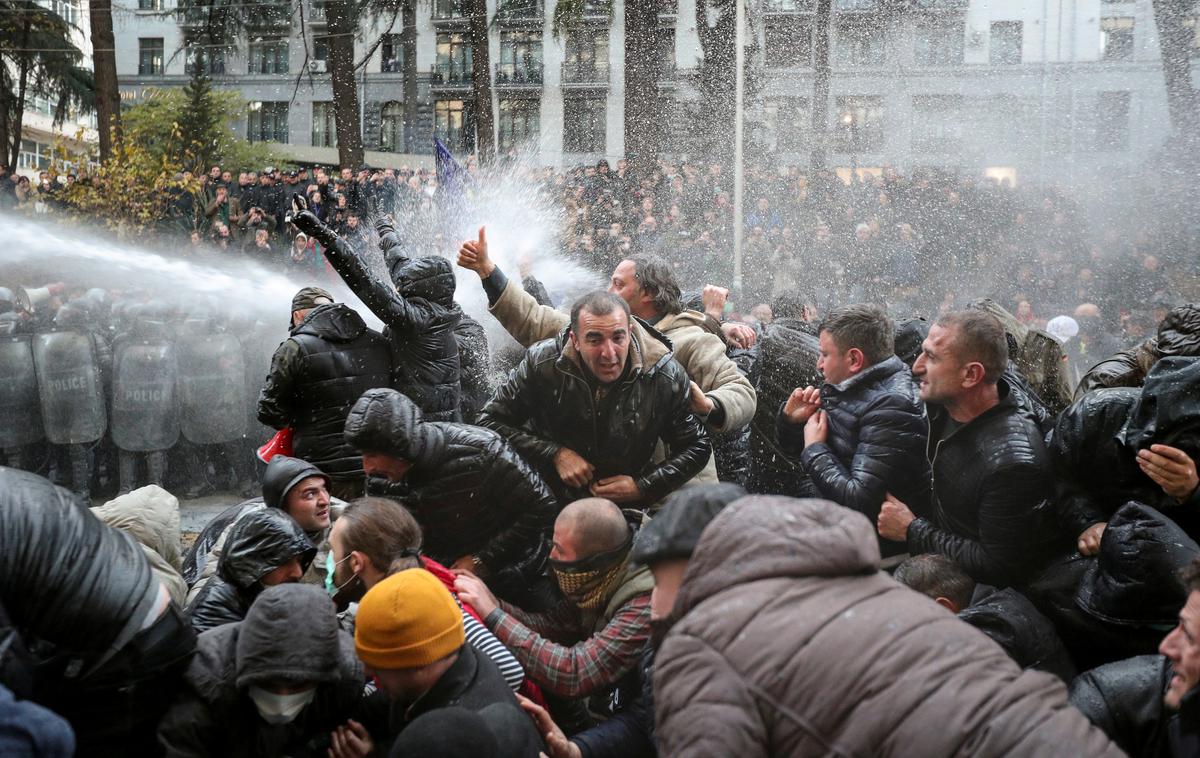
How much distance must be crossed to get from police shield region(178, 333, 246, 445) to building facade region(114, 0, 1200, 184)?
11.4 m

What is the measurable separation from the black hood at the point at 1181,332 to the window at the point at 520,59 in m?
38.2

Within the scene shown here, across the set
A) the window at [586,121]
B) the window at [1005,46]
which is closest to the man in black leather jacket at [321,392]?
the window at [1005,46]

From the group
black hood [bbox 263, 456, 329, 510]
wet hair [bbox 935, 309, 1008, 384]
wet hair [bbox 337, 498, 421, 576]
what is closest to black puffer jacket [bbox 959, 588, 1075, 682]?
wet hair [bbox 935, 309, 1008, 384]

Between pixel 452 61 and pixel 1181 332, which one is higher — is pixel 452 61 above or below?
above

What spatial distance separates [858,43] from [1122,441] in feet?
87.4

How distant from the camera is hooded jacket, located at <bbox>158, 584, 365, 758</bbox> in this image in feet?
9.19

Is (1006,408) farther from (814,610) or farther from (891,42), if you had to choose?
(891,42)

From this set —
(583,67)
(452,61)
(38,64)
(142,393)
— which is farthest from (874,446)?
(452,61)

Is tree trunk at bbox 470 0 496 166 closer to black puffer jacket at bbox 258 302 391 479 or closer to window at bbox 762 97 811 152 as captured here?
window at bbox 762 97 811 152

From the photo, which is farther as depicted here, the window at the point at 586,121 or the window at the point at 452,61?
the window at the point at 452,61

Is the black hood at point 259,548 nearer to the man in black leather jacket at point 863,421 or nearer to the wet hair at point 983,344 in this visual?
the man in black leather jacket at point 863,421

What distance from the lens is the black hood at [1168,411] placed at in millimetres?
3451

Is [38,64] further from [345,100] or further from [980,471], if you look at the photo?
[980,471]

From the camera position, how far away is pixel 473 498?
410 centimetres
